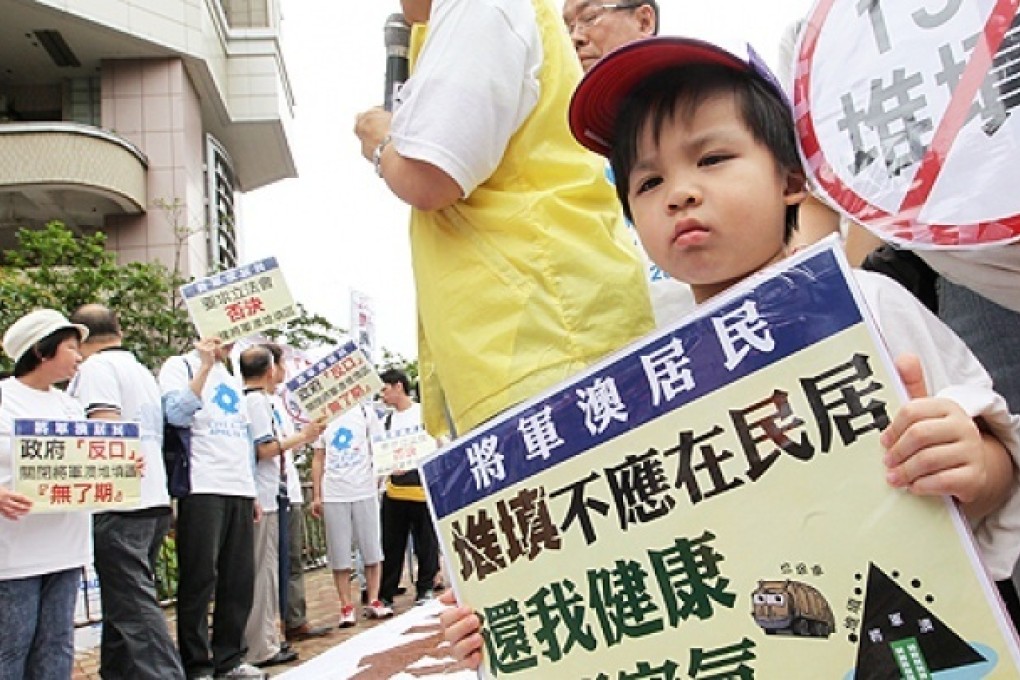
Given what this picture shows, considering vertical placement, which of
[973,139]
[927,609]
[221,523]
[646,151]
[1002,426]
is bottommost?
[927,609]

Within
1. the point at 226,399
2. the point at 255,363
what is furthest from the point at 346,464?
the point at 226,399

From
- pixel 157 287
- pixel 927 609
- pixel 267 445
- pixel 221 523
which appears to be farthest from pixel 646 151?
pixel 157 287

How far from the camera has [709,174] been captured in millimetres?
1141

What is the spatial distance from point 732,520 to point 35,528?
3253 mm

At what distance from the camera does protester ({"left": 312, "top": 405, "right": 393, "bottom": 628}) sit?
22.1 ft

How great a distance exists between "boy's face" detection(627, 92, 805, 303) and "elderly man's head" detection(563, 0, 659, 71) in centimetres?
116

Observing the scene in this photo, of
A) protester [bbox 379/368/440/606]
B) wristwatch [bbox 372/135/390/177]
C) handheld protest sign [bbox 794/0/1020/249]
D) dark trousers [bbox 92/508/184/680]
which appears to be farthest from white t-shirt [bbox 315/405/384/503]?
handheld protest sign [bbox 794/0/1020/249]

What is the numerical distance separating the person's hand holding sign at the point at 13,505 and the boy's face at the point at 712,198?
2.91 m

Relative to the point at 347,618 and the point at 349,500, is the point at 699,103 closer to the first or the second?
the point at 347,618

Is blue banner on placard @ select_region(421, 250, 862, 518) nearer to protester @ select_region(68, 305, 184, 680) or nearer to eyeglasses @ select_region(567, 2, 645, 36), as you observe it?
eyeglasses @ select_region(567, 2, 645, 36)

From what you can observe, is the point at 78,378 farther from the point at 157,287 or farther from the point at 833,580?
the point at 157,287

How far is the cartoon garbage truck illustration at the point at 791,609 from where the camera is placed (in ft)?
2.80

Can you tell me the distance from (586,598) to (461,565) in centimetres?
20

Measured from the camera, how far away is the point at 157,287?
1086cm
